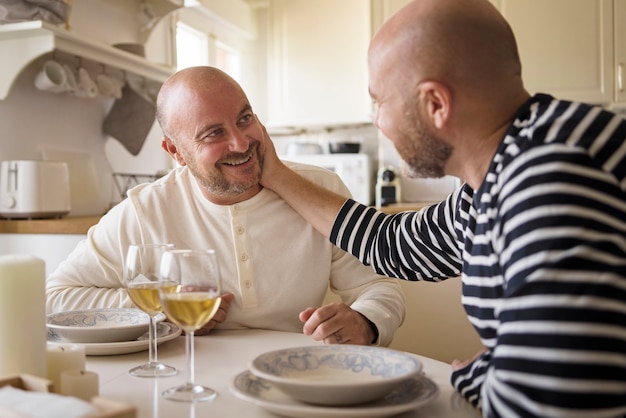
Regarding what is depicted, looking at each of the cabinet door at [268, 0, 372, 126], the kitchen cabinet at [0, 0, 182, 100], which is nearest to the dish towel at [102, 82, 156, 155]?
the kitchen cabinet at [0, 0, 182, 100]

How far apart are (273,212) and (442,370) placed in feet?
2.39

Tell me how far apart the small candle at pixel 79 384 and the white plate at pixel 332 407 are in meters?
0.18

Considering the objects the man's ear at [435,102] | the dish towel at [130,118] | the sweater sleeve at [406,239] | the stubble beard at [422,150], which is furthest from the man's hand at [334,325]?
the dish towel at [130,118]

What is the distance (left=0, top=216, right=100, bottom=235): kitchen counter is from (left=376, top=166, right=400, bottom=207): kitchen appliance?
2.27m

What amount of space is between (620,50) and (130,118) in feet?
9.64

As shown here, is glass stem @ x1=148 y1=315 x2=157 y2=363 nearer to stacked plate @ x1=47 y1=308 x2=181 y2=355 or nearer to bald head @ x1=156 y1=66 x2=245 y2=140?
stacked plate @ x1=47 y1=308 x2=181 y2=355

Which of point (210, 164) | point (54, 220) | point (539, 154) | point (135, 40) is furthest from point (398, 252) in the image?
point (135, 40)

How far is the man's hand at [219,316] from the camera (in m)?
1.36

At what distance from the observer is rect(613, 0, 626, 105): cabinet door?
13.0 ft

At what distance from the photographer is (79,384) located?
825 millimetres

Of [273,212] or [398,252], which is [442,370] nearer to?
[398,252]

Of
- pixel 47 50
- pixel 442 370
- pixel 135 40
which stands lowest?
pixel 442 370

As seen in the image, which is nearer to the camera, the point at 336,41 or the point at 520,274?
the point at 520,274

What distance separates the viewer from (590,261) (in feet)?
2.20
